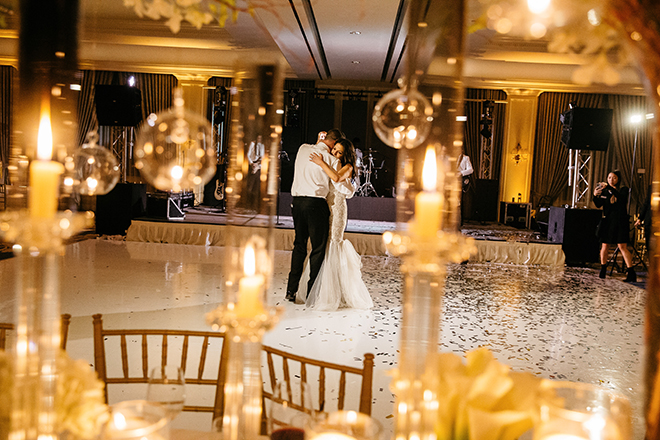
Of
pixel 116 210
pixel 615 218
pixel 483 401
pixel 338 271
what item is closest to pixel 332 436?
pixel 483 401

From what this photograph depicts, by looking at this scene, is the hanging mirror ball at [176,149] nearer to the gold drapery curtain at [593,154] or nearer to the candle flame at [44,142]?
the candle flame at [44,142]

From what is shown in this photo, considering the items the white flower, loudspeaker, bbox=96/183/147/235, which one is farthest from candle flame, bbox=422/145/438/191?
loudspeaker, bbox=96/183/147/235

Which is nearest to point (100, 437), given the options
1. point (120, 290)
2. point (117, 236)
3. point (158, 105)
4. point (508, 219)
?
point (120, 290)

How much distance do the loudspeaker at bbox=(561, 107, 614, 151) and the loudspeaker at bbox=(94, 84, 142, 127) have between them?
775 cm

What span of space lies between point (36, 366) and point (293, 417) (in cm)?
36

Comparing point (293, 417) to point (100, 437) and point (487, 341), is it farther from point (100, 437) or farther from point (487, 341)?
point (487, 341)

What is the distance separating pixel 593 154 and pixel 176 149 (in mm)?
13163

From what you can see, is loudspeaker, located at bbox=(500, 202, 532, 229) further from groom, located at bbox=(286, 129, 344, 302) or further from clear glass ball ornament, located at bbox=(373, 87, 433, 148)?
clear glass ball ornament, located at bbox=(373, 87, 433, 148)

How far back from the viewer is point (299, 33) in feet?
25.6

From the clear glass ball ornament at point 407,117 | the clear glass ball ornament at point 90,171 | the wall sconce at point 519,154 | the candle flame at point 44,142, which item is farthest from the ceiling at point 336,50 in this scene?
the candle flame at point 44,142

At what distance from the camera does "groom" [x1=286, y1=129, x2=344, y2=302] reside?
442 centimetres

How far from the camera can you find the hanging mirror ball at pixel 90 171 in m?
0.81

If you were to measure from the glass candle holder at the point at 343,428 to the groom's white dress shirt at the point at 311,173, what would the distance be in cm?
374

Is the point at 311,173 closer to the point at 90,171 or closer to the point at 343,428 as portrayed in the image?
the point at 90,171
